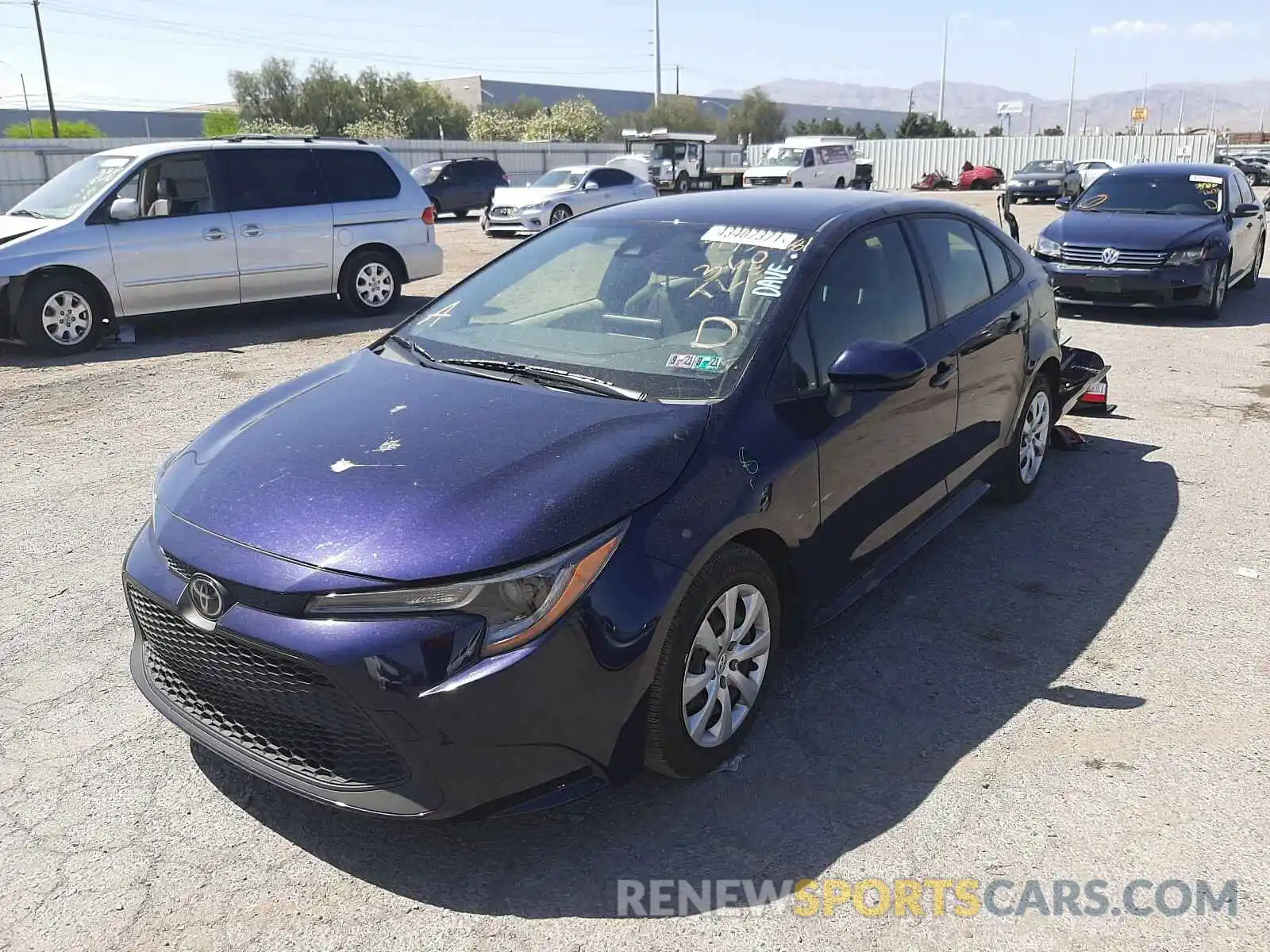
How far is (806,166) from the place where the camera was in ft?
114

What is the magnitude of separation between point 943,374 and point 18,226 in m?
8.61

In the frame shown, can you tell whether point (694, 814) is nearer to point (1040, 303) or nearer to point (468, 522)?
point (468, 522)

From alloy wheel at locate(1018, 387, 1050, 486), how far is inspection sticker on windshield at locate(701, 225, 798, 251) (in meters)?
2.12

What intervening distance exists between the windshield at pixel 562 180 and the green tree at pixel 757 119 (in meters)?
76.5

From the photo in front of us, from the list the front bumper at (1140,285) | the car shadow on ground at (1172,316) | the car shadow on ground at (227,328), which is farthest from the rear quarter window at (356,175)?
the car shadow on ground at (1172,316)

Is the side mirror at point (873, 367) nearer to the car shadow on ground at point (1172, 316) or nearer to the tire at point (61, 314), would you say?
the tire at point (61, 314)

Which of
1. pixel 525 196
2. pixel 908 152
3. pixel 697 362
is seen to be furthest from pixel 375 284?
pixel 908 152

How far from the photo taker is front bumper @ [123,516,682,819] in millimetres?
2502

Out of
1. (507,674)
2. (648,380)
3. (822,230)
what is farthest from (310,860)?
(822,230)

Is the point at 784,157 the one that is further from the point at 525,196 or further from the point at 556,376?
the point at 556,376

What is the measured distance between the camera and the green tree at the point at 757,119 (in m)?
96.5

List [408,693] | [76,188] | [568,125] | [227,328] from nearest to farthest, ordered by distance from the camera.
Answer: [408,693]
[76,188]
[227,328]
[568,125]

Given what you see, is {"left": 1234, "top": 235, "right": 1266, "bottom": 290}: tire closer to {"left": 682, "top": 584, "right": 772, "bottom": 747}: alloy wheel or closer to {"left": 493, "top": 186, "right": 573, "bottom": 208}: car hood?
{"left": 682, "top": 584, "right": 772, "bottom": 747}: alloy wheel

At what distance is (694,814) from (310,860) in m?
1.07
